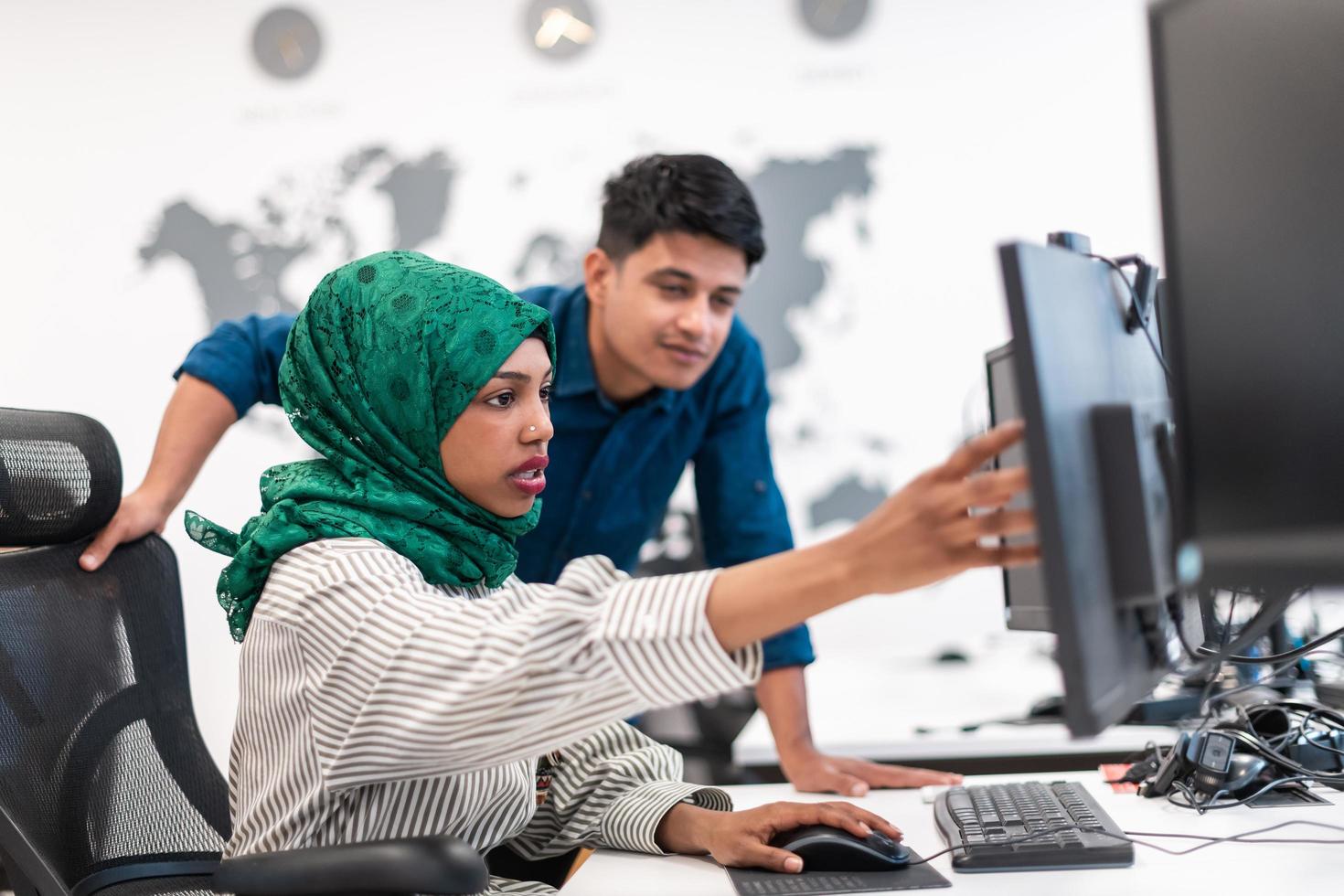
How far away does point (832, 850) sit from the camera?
1.01 m

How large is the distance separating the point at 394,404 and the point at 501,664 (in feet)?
1.22

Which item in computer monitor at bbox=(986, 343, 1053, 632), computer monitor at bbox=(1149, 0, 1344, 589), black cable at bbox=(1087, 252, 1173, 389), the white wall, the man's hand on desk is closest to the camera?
computer monitor at bbox=(1149, 0, 1344, 589)

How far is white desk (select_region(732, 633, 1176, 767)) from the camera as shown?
1.77 metres

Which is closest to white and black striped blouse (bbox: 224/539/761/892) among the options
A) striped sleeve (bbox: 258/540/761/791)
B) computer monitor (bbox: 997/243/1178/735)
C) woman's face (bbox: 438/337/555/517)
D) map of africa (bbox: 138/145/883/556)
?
striped sleeve (bbox: 258/540/761/791)

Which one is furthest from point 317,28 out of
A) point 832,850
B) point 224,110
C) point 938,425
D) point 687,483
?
point 832,850

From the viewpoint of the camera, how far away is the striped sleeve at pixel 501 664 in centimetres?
78

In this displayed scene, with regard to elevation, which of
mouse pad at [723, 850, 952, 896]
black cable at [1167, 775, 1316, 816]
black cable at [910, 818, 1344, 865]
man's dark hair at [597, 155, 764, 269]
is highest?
man's dark hair at [597, 155, 764, 269]

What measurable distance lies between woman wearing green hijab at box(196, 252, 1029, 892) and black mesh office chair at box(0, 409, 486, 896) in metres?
0.17

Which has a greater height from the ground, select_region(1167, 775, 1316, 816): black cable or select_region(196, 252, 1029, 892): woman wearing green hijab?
select_region(196, 252, 1029, 892): woman wearing green hijab

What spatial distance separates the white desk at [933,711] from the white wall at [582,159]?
0.09m

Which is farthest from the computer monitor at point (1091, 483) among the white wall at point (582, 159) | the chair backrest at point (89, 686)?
the white wall at point (582, 159)

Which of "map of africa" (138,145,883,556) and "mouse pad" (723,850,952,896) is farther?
"map of africa" (138,145,883,556)

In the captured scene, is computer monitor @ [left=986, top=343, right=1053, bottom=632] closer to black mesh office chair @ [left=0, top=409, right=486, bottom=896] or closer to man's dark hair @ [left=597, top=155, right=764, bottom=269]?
man's dark hair @ [left=597, top=155, right=764, bottom=269]

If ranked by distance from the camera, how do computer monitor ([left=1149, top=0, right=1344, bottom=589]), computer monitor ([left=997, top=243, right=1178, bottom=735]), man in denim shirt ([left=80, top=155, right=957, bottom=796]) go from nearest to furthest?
computer monitor ([left=997, top=243, right=1178, bottom=735]), computer monitor ([left=1149, top=0, right=1344, bottom=589]), man in denim shirt ([left=80, top=155, right=957, bottom=796])
